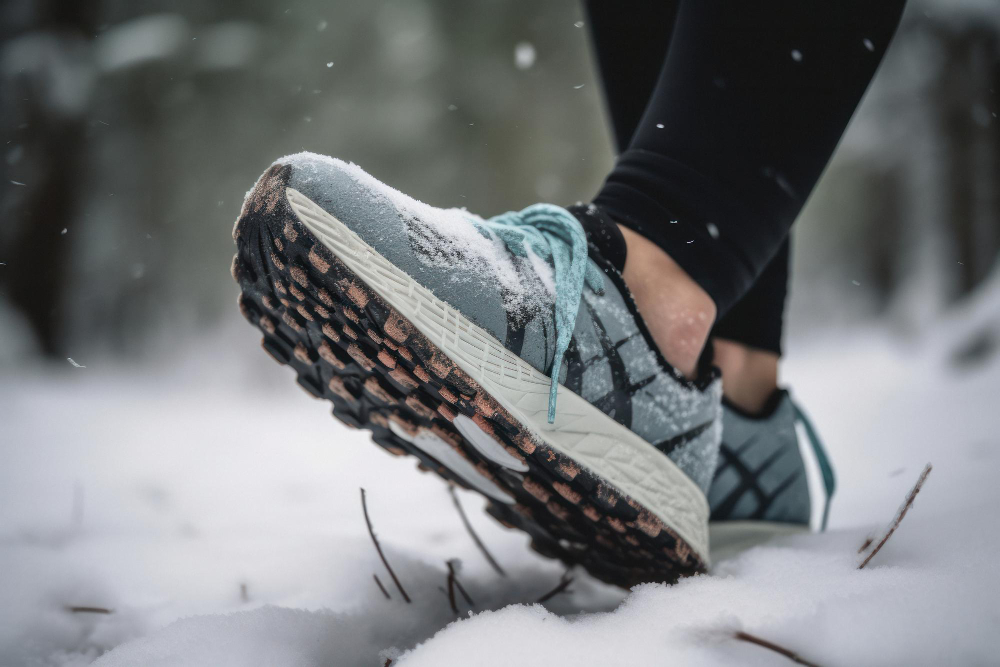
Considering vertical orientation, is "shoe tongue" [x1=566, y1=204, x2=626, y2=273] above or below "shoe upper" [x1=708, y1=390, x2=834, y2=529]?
above

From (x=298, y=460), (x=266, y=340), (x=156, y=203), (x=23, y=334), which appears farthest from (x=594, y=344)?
(x=156, y=203)

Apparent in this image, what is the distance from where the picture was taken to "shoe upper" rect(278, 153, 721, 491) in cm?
34

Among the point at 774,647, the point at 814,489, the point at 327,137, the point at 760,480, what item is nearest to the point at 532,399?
the point at 774,647

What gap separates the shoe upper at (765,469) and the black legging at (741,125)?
0.56ft

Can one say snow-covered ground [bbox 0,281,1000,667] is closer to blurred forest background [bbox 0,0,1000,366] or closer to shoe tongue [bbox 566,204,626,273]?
shoe tongue [bbox 566,204,626,273]

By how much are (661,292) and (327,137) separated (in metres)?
1.96

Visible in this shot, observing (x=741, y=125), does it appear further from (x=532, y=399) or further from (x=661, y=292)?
(x=532, y=399)

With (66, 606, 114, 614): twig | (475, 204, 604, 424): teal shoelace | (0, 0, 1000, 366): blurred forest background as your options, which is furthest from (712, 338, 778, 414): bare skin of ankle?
(0, 0, 1000, 366): blurred forest background

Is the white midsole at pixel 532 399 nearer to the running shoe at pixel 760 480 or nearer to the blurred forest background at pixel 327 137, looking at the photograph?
the running shoe at pixel 760 480

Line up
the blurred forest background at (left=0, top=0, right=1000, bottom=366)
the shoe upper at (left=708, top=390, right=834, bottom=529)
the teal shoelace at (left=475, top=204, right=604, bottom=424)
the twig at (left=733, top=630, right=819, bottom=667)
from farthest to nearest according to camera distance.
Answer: the blurred forest background at (left=0, top=0, right=1000, bottom=366) < the shoe upper at (left=708, top=390, right=834, bottom=529) < the teal shoelace at (left=475, top=204, right=604, bottom=424) < the twig at (left=733, top=630, right=819, bottom=667)

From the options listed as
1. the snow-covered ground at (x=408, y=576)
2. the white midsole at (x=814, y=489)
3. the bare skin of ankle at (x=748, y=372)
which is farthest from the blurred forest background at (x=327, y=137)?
the bare skin of ankle at (x=748, y=372)

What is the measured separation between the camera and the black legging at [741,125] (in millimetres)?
419

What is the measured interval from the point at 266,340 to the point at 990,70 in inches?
115

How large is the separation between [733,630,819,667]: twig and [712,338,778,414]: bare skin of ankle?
343 millimetres
